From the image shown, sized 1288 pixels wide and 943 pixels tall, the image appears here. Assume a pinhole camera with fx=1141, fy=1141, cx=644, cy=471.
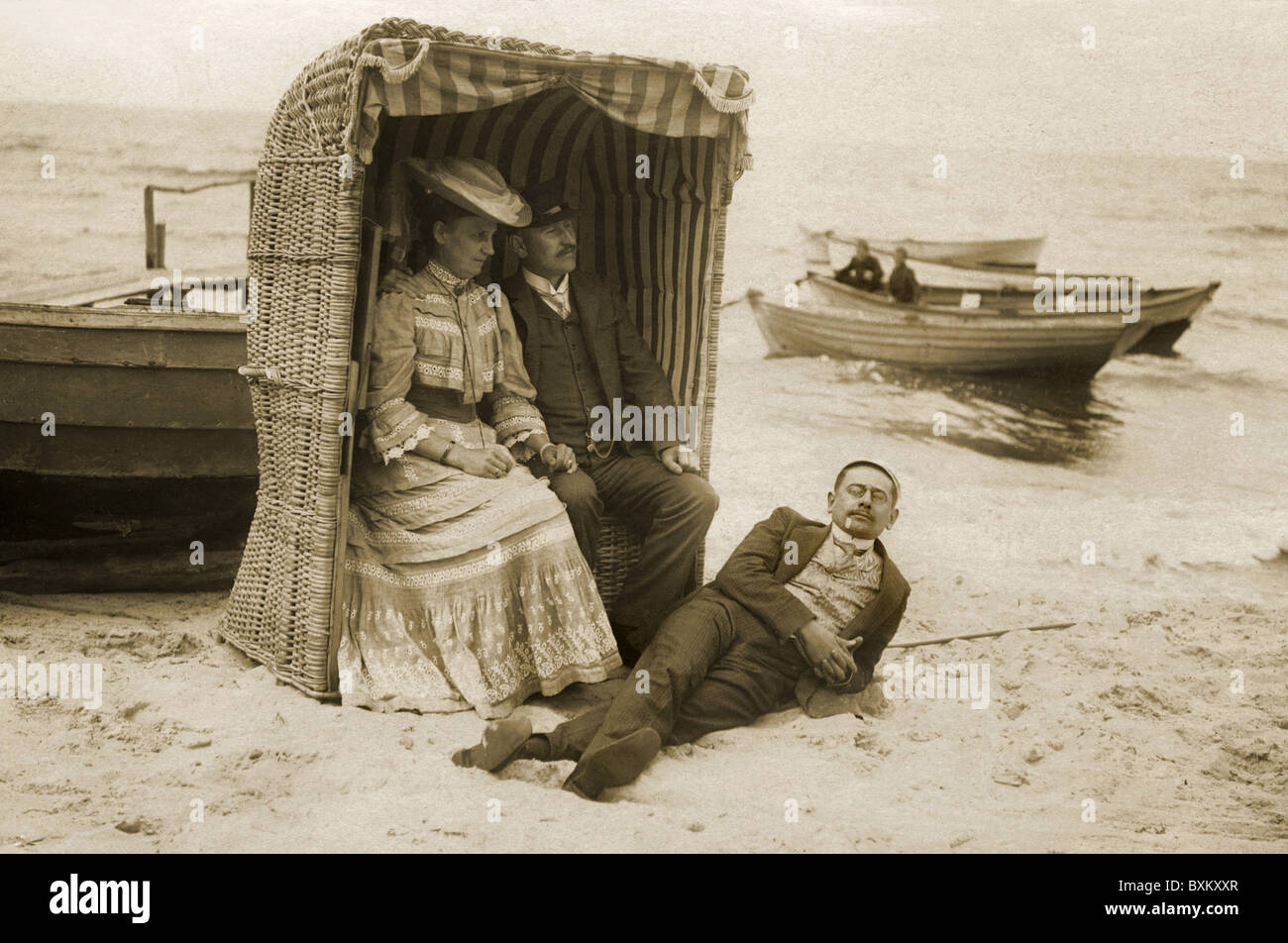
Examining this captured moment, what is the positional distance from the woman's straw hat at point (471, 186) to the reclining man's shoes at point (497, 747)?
1.66 meters

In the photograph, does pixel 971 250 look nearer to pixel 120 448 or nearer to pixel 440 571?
pixel 440 571

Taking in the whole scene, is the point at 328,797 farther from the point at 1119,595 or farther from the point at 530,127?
the point at 1119,595

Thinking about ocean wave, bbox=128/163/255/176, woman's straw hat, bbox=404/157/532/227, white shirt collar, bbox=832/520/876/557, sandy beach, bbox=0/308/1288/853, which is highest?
ocean wave, bbox=128/163/255/176

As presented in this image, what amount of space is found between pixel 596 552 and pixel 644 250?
1.22 meters

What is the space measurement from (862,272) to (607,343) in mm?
4662

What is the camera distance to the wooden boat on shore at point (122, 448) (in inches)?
172

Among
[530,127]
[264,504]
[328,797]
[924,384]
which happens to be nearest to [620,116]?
→ [530,127]

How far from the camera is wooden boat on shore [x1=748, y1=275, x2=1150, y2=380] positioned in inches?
302

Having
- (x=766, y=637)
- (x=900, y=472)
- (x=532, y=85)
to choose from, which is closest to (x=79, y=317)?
(x=532, y=85)

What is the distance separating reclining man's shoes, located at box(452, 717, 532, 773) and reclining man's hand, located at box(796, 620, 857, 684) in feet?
3.04

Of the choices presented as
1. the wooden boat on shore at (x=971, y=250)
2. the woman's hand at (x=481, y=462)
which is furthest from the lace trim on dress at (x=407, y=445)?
the wooden boat on shore at (x=971, y=250)

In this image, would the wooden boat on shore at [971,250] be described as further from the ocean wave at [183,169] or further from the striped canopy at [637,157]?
the ocean wave at [183,169]

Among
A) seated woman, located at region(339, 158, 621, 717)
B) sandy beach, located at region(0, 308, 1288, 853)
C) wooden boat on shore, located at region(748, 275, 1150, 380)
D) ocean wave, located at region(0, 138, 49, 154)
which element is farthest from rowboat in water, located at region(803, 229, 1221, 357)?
ocean wave, located at region(0, 138, 49, 154)

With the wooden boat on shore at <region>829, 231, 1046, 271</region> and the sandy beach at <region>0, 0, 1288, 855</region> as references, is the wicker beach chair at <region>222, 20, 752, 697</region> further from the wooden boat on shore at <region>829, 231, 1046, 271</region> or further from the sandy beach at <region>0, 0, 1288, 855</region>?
the wooden boat on shore at <region>829, 231, 1046, 271</region>
